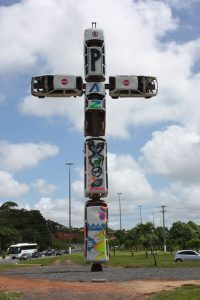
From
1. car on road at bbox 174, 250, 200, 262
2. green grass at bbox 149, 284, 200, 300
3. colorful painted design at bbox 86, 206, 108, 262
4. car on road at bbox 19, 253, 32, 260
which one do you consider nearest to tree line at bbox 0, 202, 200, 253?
car on road at bbox 19, 253, 32, 260

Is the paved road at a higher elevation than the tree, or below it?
below

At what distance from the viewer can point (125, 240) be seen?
9988 centimetres

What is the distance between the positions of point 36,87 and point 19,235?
314ft

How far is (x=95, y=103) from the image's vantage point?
107ft

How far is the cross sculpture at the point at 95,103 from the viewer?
31484 millimetres

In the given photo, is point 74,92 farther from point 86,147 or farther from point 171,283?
point 171,283

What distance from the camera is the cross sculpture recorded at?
103 feet

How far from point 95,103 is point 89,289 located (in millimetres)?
13218

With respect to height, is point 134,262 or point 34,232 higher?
point 34,232

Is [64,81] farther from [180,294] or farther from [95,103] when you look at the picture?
[180,294]

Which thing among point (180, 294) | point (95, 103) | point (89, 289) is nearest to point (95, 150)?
point (95, 103)

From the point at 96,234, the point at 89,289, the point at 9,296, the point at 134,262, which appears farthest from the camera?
the point at 134,262

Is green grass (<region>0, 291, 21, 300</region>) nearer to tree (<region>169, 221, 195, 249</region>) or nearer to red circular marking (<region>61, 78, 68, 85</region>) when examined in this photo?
red circular marking (<region>61, 78, 68, 85</region>)

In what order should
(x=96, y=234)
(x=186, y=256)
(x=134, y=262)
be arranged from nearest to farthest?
(x=96, y=234)
(x=186, y=256)
(x=134, y=262)
